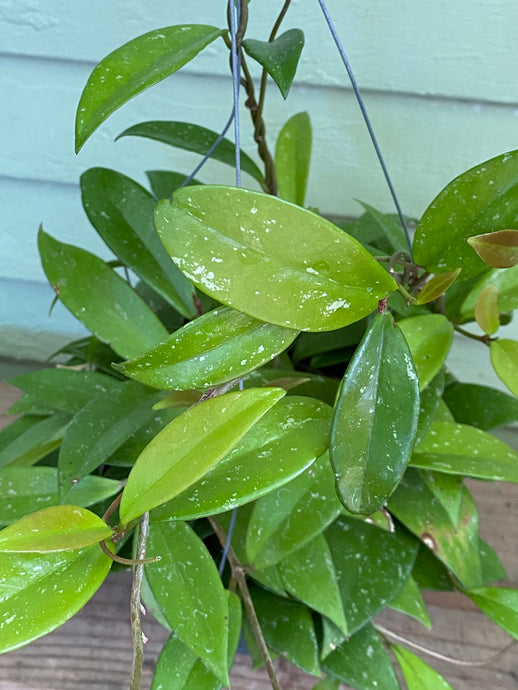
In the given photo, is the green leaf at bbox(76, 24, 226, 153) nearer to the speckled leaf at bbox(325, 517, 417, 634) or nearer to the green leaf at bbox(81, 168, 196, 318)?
the green leaf at bbox(81, 168, 196, 318)

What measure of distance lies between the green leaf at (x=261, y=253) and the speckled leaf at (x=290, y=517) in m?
0.15

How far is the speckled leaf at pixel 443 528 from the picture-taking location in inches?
17.9

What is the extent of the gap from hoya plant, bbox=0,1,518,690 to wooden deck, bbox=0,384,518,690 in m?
0.10

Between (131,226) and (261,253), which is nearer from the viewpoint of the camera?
(261,253)

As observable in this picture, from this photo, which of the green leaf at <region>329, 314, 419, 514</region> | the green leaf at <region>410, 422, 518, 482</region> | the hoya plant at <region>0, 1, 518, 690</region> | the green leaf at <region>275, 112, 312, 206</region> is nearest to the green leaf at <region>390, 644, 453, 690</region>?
the hoya plant at <region>0, 1, 518, 690</region>

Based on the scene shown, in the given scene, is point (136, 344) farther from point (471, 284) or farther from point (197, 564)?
point (471, 284)

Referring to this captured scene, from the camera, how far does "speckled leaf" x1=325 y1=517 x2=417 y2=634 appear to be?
0.44 m

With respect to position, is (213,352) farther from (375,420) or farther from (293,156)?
(293,156)

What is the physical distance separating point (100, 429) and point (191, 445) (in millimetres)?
168

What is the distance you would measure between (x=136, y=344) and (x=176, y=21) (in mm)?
375

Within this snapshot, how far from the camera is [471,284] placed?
50cm

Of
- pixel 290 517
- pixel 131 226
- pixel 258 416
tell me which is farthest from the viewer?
pixel 131 226

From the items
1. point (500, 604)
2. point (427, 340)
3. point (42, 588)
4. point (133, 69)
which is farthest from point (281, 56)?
point (500, 604)

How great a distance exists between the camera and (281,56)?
1.08 ft
